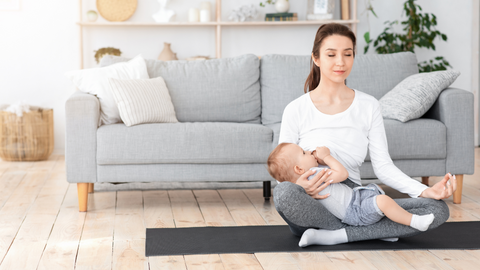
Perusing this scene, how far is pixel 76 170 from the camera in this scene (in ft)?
8.29

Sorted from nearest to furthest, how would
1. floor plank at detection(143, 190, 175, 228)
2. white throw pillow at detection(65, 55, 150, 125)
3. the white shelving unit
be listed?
floor plank at detection(143, 190, 175, 228)
white throw pillow at detection(65, 55, 150, 125)
the white shelving unit

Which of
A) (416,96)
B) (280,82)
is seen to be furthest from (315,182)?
(280,82)

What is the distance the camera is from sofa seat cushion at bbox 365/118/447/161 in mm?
2631

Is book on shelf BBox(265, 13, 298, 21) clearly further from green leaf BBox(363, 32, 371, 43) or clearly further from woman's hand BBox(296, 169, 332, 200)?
woman's hand BBox(296, 169, 332, 200)

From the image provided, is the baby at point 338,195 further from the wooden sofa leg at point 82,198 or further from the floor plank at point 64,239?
the wooden sofa leg at point 82,198

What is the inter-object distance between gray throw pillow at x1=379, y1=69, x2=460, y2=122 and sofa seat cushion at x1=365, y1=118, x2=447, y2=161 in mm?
67

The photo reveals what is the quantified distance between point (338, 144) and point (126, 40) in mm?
3247

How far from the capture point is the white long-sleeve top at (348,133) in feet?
6.34

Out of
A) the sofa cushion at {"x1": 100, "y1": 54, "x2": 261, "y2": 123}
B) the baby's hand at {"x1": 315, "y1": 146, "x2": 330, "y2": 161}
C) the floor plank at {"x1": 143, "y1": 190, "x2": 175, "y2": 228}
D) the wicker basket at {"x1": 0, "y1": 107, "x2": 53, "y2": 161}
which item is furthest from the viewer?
the wicker basket at {"x1": 0, "y1": 107, "x2": 53, "y2": 161}

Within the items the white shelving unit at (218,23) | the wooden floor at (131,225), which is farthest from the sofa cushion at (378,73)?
the white shelving unit at (218,23)

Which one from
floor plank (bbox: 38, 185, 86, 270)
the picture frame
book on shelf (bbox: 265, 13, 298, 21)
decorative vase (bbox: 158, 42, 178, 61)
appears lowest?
floor plank (bbox: 38, 185, 86, 270)

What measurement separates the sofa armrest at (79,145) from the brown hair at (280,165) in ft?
3.50

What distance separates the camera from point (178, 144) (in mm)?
2551

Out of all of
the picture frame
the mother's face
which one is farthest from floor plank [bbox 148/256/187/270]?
the picture frame
